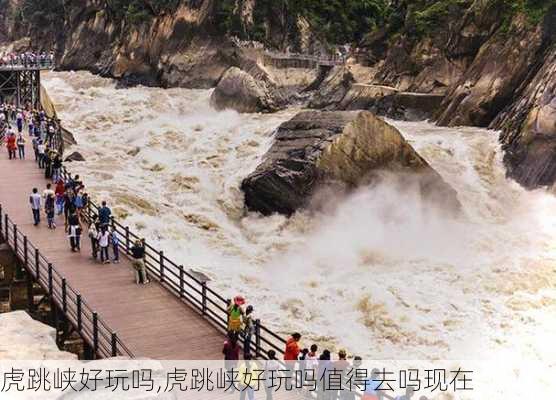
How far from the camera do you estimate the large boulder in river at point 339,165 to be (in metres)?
27.4

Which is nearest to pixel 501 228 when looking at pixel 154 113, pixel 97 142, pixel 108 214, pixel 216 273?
pixel 216 273

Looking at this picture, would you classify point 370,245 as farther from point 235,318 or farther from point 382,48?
point 382,48

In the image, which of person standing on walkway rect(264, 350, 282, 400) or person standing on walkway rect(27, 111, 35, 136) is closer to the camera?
person standing on walkway rect(264, 350, 282, 400)

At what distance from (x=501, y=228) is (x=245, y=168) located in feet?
40.3

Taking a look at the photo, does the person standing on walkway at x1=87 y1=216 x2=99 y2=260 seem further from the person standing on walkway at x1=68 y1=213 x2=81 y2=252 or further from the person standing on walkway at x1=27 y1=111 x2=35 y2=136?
the person standing on walkway at x1=27 y1=111 x2=35 y2=136

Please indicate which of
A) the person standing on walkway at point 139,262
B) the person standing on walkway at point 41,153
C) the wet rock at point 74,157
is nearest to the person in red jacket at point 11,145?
the person standing on walkway at point 41,153

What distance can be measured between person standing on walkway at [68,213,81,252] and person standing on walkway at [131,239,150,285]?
2480 millimetres

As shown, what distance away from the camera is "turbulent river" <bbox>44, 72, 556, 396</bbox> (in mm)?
19125

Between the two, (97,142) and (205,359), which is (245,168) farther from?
(205,359)

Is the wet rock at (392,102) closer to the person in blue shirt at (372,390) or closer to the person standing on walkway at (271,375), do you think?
the person standing on walkway at (271,375)

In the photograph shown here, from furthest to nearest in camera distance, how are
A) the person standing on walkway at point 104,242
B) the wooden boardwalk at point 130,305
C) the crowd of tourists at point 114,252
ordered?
the person standing on walkway at point 104,242 → the wooden boardwalk at point 130,305 → the crowd of tourists at point 114,252

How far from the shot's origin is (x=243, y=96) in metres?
46.1

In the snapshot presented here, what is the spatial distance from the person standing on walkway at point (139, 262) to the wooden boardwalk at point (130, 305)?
0.73ft

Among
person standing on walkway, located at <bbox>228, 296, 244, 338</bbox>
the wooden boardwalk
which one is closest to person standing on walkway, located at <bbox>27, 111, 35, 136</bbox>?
the wooden boardwalk
